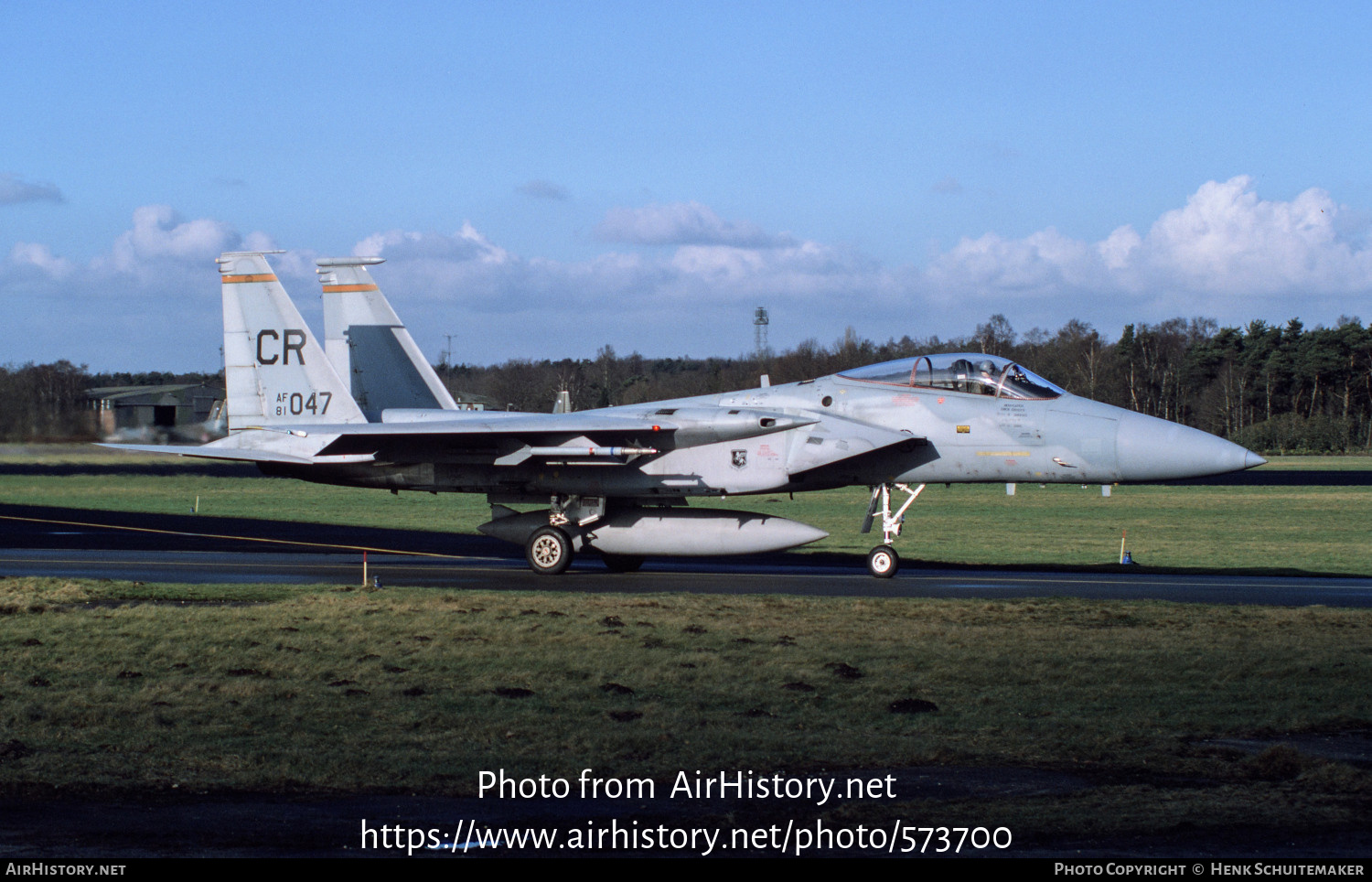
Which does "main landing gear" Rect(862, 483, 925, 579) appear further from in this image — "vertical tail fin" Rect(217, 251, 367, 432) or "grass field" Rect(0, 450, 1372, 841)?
"vertical tail fin" Rect(217, 251, 367, 432)

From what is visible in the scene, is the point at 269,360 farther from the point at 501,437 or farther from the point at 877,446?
the point at 877,446

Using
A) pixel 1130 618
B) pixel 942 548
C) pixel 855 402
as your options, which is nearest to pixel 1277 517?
pixel 942 548

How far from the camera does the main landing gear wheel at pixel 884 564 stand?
17.4m

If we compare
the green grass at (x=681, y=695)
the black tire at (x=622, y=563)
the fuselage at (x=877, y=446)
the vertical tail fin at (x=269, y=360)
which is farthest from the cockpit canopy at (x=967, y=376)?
the vertical tail fin at (x=269, y=360)

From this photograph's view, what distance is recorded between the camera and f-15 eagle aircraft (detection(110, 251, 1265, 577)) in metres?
17.1

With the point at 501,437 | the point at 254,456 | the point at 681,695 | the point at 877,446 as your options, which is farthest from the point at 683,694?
the point at 254,456

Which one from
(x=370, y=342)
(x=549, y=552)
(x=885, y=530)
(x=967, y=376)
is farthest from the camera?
(x=370, y=342)

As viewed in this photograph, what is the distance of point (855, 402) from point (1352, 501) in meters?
29.0

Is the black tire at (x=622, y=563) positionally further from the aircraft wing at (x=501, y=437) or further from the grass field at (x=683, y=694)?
the grass field at (x=683, y=694)

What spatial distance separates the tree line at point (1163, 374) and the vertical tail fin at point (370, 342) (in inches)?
976

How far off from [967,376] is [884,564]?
3.11 meters

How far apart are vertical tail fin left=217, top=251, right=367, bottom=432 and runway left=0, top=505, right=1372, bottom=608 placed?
8.52 feet

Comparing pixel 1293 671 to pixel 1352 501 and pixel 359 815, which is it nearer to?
pixel 359 815

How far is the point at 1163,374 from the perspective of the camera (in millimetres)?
91438
